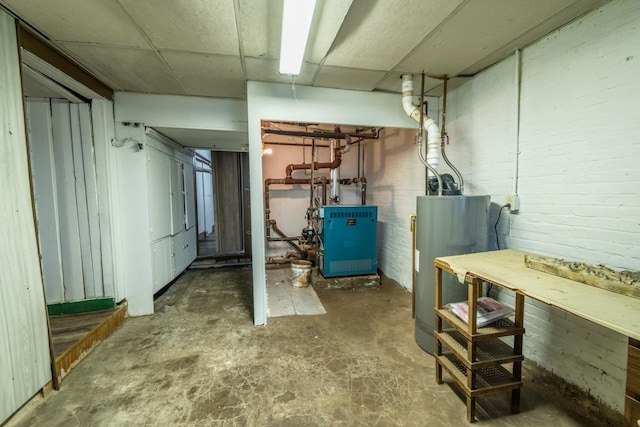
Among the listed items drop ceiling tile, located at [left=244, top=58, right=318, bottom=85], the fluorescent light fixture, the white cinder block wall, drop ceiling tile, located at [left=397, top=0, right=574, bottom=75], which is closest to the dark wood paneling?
drop ceiling tile, located at [left=244, top=58, right=318, bottom=85]

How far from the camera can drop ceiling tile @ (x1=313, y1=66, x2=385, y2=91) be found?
7.52ft

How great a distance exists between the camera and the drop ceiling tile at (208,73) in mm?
2049

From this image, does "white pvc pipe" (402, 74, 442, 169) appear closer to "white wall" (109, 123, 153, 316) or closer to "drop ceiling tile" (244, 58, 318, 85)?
"drop ceiling tile" (244, 58, 318, 85)

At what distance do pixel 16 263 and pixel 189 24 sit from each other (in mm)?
1832

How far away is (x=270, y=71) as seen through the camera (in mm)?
2273

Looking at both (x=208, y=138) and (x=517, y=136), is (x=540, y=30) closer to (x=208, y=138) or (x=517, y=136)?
(x=517, y=136)

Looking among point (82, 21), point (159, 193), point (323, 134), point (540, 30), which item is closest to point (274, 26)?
point (82, 21)

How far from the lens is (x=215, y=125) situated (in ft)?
9.52

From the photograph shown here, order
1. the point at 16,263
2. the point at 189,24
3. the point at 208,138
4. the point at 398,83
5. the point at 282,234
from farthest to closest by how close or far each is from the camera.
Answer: the point at 282,234, the point at 208,138, the point at 398,83, the point at 189,24, the point at 16,263

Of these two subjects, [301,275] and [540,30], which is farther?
[301,275]

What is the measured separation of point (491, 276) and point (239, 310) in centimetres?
256

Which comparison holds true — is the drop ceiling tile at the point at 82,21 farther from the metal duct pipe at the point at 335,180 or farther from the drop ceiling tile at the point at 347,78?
the metal duct pipe at the point at 335,180

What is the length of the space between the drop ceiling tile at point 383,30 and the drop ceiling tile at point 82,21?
4.60 ft

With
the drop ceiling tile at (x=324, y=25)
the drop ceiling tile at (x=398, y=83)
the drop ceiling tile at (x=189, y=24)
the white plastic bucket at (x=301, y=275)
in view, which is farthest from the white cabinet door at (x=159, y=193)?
the drop ceiling tile at (x=398, y=83)
